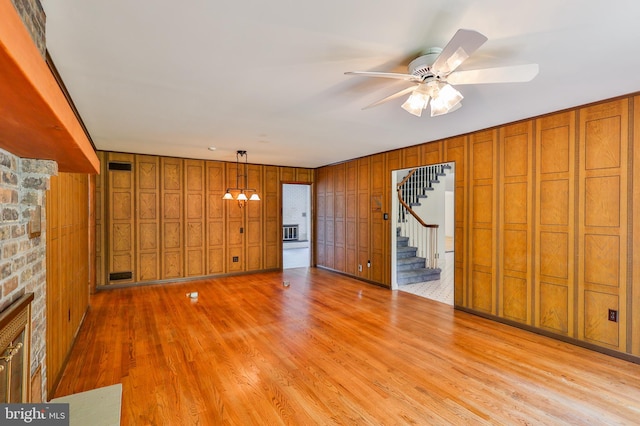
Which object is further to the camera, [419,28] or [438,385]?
[438,385]

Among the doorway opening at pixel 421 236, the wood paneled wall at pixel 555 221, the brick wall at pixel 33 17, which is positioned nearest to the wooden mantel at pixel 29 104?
the brick wall at pixel 33 17

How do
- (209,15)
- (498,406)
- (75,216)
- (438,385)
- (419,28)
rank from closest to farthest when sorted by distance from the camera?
(209,15) → (419,28) → (498,406) → (438,385) → (75,216)

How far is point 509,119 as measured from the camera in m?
3.55

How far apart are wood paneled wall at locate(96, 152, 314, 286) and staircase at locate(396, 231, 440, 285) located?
279 centimetres

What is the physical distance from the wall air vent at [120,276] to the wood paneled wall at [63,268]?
5.70 feet

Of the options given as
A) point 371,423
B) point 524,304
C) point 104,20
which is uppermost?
point 104,20

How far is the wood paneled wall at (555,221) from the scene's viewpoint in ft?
9.37

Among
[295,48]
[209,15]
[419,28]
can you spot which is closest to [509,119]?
[419,28]

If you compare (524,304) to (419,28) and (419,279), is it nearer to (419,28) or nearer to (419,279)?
(419,279)

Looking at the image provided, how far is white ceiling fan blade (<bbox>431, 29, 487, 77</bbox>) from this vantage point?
56.0 inches

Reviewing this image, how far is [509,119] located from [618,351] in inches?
103

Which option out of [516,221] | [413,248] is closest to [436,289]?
[413,248]

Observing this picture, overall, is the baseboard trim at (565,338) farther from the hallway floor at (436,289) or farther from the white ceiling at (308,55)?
the white ceiling at (308,55)

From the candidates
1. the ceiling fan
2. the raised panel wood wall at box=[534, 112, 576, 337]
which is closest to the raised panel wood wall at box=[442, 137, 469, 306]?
the raised panel wood wall at box=[534, 112, 576, 337]
